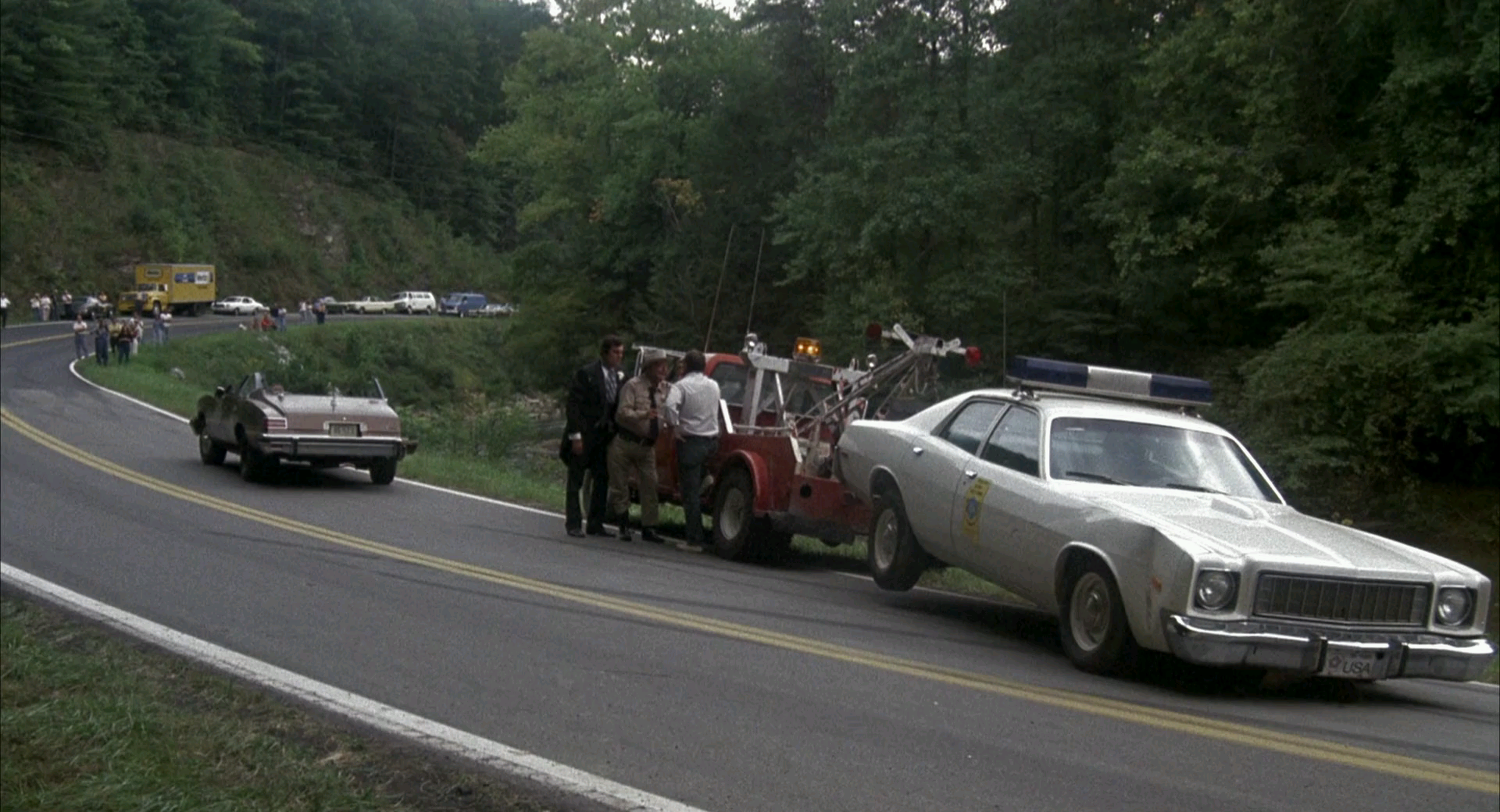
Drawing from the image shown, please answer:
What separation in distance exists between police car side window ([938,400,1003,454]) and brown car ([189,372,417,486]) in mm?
9151

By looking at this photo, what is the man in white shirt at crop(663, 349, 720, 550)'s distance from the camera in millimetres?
13469

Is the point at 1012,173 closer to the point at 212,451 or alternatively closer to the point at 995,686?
the point at 212,451

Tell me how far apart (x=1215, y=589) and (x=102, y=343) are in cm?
4734

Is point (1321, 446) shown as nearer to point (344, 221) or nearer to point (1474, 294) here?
point (1474, 294)

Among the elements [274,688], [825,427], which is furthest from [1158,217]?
[274,688]

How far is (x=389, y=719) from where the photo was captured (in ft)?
23.2

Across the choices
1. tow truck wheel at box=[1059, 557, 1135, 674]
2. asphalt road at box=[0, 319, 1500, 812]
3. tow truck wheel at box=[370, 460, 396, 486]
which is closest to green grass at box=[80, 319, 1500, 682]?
tow truck wheel at box=[370, 460, 396, 486]

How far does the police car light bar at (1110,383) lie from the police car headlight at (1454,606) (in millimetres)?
2514

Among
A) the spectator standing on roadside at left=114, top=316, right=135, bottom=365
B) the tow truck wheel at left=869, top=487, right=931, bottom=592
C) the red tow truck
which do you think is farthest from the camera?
the spectator standing on roadside at left=114, top=316, right=135, bottom=365

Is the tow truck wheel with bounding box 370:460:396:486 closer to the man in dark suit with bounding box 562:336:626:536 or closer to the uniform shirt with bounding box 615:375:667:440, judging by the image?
the man in dark suit with bounding box 562:336:626:536

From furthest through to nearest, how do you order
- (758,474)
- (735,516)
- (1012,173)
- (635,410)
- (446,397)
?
(446,397), (1012,173), (635,410), (735,516), (758,474)

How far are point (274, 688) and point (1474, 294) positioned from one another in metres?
19.2

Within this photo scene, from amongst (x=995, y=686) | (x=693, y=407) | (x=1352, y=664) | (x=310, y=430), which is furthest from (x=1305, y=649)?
(x=310, y=430)

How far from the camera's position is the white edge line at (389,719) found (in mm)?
5941
